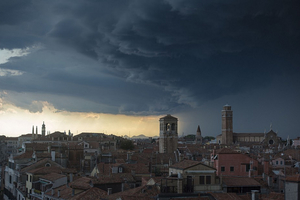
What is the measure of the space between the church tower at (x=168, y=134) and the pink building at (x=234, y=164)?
46.3m

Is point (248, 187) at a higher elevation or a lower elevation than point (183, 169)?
lower

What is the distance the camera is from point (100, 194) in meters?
30.6

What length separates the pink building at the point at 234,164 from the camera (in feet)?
147

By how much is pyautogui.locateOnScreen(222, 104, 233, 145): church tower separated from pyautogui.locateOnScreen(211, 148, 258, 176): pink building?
14021 cm

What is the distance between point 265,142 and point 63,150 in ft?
394

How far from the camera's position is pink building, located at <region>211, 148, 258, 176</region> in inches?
1769

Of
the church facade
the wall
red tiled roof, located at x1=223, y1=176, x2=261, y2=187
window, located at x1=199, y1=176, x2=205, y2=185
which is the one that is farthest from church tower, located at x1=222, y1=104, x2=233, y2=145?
window, located at x1=199, y1=176, x2=205, y2=185

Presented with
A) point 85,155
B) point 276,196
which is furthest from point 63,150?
point 276,196

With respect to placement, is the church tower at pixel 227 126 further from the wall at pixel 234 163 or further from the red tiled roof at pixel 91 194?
the red tiled roof at pixel 91 194

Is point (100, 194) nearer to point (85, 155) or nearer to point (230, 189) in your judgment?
point (230, 189)

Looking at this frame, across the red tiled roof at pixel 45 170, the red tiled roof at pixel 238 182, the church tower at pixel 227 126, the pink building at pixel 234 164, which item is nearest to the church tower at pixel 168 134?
the pink building at pixel 234 164

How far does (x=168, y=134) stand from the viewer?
92.0m

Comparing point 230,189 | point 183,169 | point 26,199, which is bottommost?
point 26,199

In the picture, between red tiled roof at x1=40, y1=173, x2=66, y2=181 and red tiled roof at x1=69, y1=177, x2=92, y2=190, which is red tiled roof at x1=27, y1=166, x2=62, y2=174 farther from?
red tiled roof at x1=69, y1=177, x2=92, y2=190
